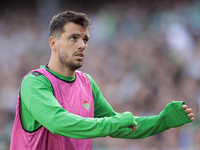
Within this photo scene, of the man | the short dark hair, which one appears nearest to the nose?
the man

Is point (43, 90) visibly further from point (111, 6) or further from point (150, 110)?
point (111, 6)

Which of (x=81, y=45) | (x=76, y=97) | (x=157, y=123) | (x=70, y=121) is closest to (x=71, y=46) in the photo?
(x=81, y=45)

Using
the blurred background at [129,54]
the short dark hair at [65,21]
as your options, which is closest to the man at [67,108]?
the short dark hair at [65,21]

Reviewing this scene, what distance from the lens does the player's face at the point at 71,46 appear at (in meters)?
2.17

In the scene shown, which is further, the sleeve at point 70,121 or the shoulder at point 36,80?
the shoulder at point 36,80

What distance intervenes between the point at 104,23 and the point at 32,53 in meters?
Answer: 1.70

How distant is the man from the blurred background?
372 centimetres

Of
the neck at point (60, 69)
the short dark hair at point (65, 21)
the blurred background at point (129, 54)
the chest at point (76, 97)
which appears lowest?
the chest at point (76, 97)

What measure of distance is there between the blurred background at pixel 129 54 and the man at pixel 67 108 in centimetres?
372

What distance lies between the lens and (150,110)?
6.20 meters

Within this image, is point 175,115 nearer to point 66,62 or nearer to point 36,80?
point 66,62

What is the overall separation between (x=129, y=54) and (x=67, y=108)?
4.59 m

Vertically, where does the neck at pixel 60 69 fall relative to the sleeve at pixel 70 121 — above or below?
above

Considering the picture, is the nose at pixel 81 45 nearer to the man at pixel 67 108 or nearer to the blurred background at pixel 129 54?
the man at pixel 67 108
